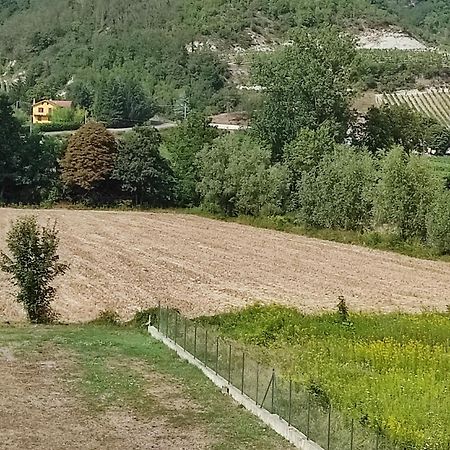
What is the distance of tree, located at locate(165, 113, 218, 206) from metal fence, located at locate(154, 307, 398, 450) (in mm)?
40374

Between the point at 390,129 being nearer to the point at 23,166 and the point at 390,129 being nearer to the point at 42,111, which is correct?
the point at 23,166

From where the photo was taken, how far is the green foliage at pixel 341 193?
5447 cm

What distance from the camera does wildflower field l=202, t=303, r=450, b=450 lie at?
17.2 meters

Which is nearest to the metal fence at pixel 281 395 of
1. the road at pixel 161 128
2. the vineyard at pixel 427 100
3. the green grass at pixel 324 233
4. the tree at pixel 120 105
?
the green grass at pixel 324 233

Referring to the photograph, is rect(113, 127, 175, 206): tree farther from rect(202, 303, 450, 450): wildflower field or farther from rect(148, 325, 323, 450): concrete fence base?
rect(148, 325, 323, 450): concrete fence base

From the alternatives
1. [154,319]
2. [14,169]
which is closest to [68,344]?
[154,319]

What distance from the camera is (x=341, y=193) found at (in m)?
54.8

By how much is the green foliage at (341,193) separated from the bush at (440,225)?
16.9ft

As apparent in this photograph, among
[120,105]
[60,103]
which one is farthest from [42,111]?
[120,105]

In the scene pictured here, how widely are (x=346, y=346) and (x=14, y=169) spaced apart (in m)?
45.2

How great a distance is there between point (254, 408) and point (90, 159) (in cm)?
4673

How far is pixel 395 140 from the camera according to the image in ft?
235

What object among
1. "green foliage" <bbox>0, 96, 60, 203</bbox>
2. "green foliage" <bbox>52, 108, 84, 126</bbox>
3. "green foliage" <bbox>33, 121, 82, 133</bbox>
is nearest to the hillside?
"green foliage" <bbox>52, 108, 84, 126</bbox>

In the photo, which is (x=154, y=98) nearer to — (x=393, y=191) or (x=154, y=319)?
(x=393, y=191)
